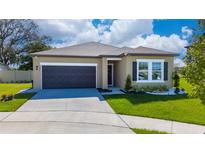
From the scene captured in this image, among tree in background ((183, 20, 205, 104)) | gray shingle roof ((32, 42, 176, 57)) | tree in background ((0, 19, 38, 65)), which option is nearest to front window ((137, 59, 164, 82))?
gray shingle roof ((32, 42, 176, 57))

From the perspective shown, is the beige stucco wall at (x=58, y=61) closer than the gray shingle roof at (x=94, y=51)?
No

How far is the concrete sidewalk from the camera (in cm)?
581

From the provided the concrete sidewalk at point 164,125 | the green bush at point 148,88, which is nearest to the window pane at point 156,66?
the green bush at point 148,88

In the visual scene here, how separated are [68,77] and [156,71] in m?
7.21

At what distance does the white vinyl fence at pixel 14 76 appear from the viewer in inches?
1022

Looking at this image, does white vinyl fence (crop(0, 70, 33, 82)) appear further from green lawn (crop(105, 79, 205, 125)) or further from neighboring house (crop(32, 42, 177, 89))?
green lawn (crop(105, 79, 205, 125))

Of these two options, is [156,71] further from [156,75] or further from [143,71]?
[143,71]

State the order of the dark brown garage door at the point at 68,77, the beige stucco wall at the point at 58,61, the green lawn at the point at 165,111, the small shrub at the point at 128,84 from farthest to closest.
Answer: the dark brown garage door at the point at 68,77 < the beige stucco wall at the point at 58,61 < the small shrub at the point at 128,84 < the green lawn at the point at 165,111

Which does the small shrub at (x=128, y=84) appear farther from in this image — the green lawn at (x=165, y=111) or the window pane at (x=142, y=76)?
the green lawn at (x=165, y=111)

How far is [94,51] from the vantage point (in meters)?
17.9

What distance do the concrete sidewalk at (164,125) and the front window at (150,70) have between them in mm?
7537
